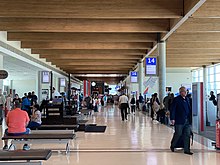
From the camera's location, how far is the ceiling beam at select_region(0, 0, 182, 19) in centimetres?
1238

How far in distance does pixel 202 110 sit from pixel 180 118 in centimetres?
520

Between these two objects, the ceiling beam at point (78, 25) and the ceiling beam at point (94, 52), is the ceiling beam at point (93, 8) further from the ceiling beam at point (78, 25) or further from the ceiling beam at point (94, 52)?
the ceiling beam at point (94, 52)

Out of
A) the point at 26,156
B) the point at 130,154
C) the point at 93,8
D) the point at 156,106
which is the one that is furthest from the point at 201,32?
the point at 26,156

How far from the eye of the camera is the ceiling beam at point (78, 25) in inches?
615

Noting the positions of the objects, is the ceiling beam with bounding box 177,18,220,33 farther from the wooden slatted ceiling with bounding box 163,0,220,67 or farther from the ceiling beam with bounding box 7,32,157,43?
the ceiling beam with bounding box 7,32,157,43

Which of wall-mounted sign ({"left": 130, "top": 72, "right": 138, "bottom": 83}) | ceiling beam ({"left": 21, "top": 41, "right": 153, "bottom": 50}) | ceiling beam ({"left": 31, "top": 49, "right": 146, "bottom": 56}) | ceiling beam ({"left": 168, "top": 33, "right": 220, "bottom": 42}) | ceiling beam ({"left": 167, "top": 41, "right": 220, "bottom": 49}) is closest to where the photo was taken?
ceiling beam ({"left": 168, "top": 33, "right": 220, "bottom": 42})

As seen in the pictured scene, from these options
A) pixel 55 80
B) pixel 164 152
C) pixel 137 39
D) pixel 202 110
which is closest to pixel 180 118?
pixel 164 152

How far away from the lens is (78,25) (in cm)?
1580

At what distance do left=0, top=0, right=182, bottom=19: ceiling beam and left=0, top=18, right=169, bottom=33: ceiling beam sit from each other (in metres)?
2.90

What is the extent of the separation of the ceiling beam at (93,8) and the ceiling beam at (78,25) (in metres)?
2.90

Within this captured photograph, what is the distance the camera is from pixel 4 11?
1258cm

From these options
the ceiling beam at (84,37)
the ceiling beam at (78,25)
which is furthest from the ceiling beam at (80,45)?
the ceiling beam at (78,25)

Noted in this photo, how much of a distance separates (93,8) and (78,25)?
3240 millimetres

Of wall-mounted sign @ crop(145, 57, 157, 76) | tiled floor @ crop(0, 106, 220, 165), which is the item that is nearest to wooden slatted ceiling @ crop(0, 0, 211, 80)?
wall-mounted sign @ crop(145, 57, 157, 76)
